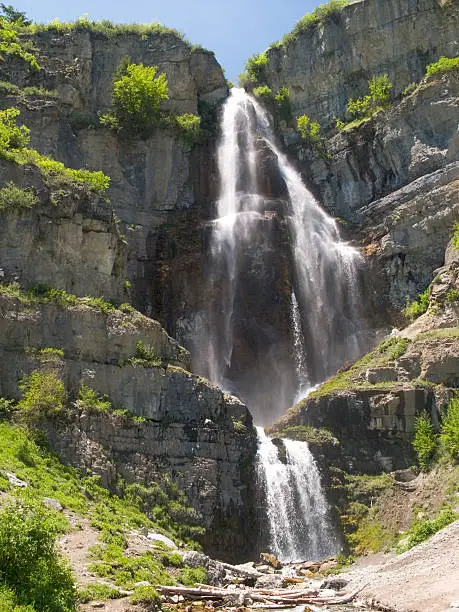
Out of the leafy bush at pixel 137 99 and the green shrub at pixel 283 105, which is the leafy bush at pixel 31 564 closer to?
the leafy bush at pixel 137 99

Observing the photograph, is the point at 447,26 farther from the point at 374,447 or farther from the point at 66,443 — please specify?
the point at 66,443

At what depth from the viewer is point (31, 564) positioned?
40.1 feet

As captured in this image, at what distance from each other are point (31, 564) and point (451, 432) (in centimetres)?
1969

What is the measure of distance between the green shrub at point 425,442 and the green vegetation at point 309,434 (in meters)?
3.56

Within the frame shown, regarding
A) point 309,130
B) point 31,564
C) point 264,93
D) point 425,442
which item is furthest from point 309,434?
point 264,93

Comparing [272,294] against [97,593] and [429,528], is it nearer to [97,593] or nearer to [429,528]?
[429,528]

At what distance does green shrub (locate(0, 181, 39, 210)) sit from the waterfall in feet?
46.4

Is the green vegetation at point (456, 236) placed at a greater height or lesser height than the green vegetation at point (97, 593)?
greater

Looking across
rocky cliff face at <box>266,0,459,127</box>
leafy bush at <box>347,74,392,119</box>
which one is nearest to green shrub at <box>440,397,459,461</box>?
leafy bush at <box>347,74,392,119</box>

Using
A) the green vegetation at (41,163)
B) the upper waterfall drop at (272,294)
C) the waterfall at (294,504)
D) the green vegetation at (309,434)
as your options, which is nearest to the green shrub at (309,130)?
the upper waterfall drop at (272,294)

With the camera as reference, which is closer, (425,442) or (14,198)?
(14,198)

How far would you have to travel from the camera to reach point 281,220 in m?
43.0

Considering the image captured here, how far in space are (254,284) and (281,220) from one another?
17.6ft

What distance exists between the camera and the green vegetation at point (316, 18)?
52969 millimetres
